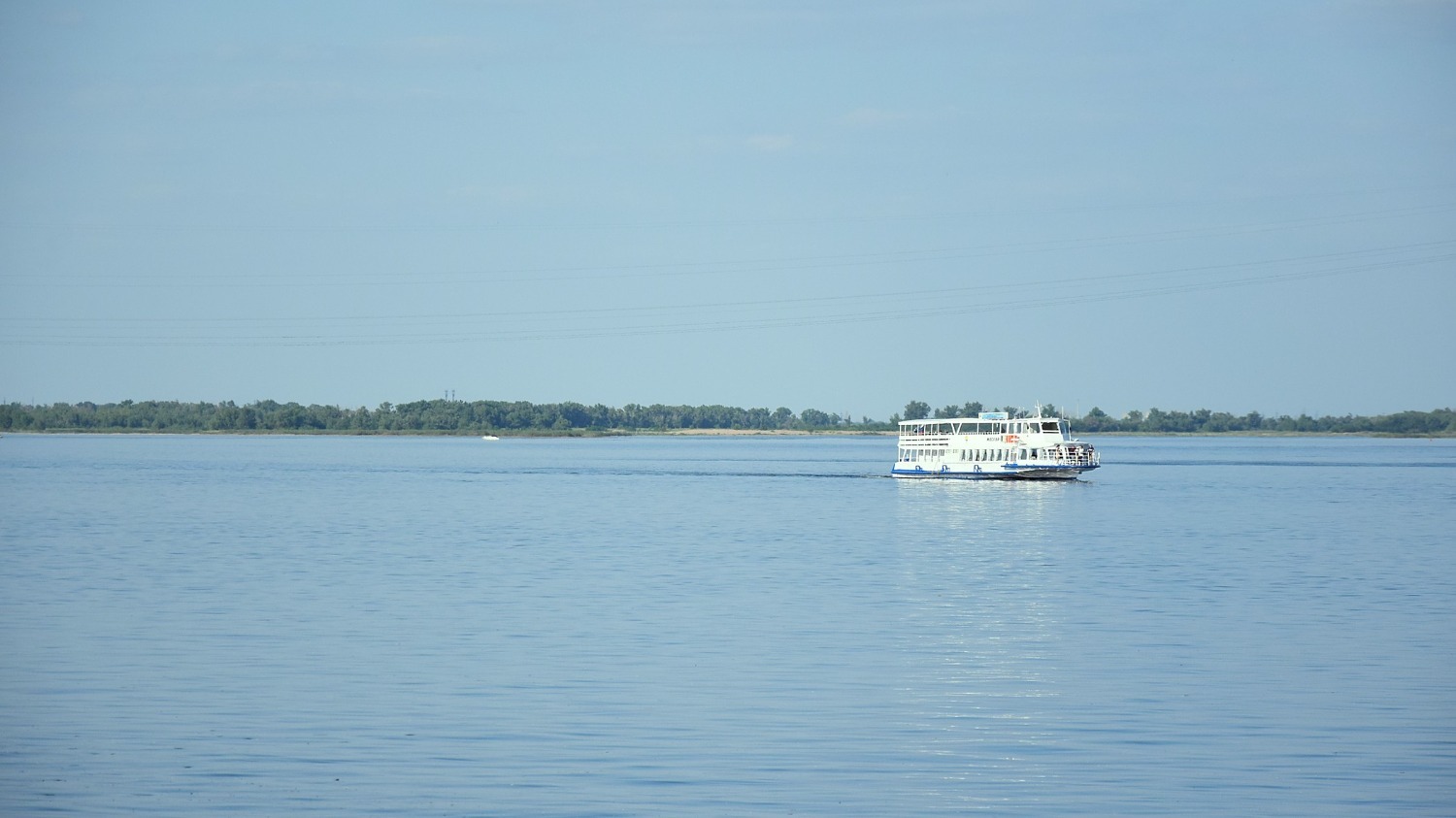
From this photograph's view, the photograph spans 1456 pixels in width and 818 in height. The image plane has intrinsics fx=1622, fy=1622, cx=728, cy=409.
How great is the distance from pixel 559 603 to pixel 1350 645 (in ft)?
65.3

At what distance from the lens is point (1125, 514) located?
3745 inches

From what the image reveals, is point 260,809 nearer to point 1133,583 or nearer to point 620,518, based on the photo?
point 1133,583

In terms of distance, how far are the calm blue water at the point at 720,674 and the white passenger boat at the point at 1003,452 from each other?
6309 cm

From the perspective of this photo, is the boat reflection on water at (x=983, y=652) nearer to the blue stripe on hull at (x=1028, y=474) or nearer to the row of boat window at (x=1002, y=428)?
the blue stripe on hull at (x=1028, y=474)

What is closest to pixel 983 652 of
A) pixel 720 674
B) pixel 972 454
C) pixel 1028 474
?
pixel 720 674

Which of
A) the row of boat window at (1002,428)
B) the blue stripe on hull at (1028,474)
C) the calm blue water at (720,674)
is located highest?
the row of boat window at (1002,428)

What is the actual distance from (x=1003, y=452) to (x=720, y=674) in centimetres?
11013

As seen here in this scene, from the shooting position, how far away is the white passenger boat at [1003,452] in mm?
136500

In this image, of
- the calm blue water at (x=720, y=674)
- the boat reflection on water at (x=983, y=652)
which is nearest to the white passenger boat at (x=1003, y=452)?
the boat reflection on water at (x=983, y=652)

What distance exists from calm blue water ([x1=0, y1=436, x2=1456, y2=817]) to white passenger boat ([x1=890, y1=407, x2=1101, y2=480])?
63091mm

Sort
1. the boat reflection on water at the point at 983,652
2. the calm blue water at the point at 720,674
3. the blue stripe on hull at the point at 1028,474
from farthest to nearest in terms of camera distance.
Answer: the blue stripe on hull at the point at 1028,474
the boat reflection on water at the point at 983,652
the calm blue water at the point at 720,674

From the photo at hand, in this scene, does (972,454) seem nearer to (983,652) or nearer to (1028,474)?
(1028,474)

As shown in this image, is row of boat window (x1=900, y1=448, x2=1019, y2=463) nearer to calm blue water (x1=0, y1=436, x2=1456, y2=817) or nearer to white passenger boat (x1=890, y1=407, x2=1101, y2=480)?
white passenger boat (x1=890, y1=407, x2=1101, y2=480)

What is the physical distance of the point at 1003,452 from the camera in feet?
455
